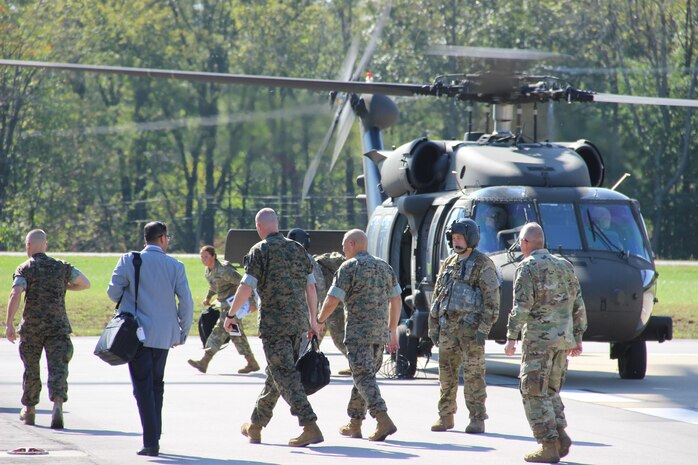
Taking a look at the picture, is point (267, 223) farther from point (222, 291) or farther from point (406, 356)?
point (222, 291)

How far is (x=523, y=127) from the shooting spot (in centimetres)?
1650

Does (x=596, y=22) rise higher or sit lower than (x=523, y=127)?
higher

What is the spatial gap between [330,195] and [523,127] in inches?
1171

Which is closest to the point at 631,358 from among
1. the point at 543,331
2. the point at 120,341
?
the point at 543,331

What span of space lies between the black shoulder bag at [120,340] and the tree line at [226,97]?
33772 millimetres

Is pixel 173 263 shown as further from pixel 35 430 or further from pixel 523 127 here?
pixel 523 127

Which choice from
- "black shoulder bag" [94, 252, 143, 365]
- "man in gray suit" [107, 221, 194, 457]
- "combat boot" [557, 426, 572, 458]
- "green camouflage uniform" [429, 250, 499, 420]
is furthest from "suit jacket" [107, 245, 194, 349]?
"combat boot" [557, 426, 572, 458]

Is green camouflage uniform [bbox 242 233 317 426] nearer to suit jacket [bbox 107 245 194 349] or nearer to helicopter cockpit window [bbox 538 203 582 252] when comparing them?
suit jacket [bbox 107 245 194 349]

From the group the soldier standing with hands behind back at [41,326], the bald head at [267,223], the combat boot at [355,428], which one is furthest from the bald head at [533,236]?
the soldier standing with hands behind back at [41,326]

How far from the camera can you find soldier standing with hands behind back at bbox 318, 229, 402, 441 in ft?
32.2

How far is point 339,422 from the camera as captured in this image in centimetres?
1103

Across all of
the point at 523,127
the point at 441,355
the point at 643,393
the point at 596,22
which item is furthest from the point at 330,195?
the point at 441,355

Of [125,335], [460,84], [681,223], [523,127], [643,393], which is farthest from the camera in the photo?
[681,223]

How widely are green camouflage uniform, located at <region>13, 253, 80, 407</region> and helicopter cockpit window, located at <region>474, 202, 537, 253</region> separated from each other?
5.28 meters
